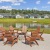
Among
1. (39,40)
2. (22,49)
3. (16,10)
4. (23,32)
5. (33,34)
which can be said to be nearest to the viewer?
(22,49)

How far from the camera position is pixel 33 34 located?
33.4 feet

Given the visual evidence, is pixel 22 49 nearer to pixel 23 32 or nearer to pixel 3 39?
pixel 3 39

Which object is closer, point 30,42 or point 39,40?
point 30,42

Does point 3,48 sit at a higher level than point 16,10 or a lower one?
higher

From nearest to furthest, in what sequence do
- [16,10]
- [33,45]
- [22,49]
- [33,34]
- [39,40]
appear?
[22,49] < [33,45] < [33,34] < [39,40] < [16,10]

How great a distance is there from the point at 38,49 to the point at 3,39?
304 cm

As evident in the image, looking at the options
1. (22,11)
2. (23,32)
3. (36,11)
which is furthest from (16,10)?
(23,32)

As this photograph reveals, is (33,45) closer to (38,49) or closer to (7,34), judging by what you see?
(38,49)

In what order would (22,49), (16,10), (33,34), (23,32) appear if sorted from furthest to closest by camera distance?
(16,10) < (23,32) < (33,34) < (22,49)

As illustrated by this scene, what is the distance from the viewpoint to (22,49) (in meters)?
8.43

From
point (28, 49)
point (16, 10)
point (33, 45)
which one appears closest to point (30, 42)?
point (33, 45)

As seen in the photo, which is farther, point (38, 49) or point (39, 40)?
point (39, 40)

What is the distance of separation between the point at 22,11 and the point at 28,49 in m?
96.7

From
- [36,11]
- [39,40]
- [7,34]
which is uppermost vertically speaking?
[7,34]
